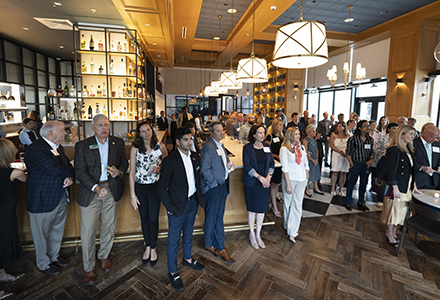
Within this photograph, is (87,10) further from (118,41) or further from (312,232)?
(312,232)

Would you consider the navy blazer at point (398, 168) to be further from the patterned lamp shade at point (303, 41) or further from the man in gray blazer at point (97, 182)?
the man in gray blazer at point (97, 182)

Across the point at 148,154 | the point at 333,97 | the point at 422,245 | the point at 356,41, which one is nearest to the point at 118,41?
the point at 148,154

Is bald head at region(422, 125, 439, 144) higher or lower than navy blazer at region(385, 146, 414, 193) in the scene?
higher

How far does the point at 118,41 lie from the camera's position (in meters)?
5.51

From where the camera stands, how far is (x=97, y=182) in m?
2.59

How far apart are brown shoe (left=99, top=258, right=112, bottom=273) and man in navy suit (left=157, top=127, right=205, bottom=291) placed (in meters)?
0.73

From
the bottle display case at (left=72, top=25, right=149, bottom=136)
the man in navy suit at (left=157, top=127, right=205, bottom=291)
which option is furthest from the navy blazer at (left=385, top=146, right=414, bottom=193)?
the bottle display case at (left=72, top=25, right=149, bottom=136)

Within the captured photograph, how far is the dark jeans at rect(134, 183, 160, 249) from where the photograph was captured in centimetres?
275

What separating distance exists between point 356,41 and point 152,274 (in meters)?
10.7

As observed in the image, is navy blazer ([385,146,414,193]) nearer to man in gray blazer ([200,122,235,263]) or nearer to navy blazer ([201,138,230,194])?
man in gray blazer ([200,122,235,263])

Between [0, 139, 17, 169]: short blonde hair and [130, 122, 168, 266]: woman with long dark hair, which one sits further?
[130, 122, 168, 266]: woman with long dark hair

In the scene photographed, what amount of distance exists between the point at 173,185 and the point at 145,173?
49cm

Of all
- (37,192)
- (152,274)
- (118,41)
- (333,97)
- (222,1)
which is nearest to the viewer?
(37,192)

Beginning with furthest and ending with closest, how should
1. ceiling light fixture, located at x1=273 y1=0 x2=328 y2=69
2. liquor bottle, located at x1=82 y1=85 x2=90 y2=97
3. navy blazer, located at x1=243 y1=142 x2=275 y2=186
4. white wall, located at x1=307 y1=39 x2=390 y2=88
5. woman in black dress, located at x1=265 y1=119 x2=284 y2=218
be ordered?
1. white wall, located at x1=307 y1=39 x2=390 y2=88
2. liquor bottle, located at x1=82 y1=85 x2=90 y2=97
3. woman in black dress, located at x1=265 y1=119 x2=284 y2=218
4. navy blazer, located at x1=243 y1=142 x2=275 y2=186
5. ceiling light fixture, located at x1=273 y1=0 x2=328 y2=69
